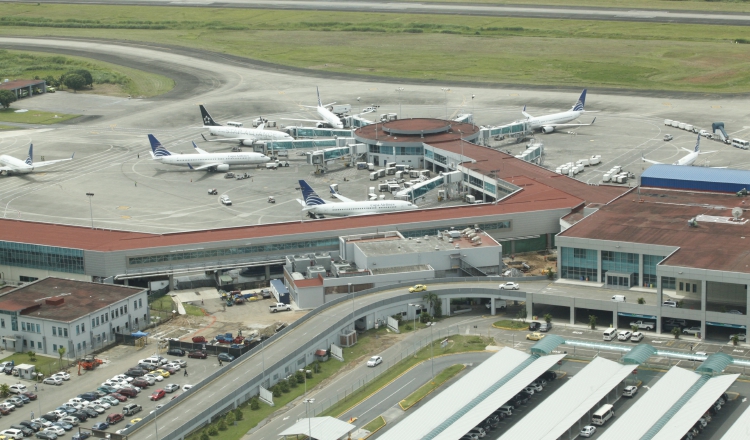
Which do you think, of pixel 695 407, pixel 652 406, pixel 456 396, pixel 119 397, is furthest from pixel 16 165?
pixel 695 407

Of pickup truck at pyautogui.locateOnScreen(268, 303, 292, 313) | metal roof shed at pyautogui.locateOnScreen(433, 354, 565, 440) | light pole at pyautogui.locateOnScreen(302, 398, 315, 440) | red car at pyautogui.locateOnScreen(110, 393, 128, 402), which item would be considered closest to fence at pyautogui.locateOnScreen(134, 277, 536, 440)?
light pole at pyautogui.locateOnScreen(302, 398, 315, 440)

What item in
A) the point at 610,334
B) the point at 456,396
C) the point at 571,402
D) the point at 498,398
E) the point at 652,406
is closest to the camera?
the point at 652,406

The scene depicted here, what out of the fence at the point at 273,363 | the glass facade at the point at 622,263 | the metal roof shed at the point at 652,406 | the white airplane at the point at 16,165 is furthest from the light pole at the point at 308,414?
the white airplane at the point at 16,165

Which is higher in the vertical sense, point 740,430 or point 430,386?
point 740,430

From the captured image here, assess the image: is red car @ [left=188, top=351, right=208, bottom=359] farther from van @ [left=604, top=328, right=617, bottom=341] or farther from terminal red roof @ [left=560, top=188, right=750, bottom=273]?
terminal red roof @ [left=560, top=188, right=750, bottom=273]

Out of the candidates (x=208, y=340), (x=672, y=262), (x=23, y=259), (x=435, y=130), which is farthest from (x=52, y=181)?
(x=672, y=262)

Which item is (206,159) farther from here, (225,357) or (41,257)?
(225,357)

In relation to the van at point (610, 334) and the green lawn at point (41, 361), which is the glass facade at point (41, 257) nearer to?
the green lawn at point (41, 361)
